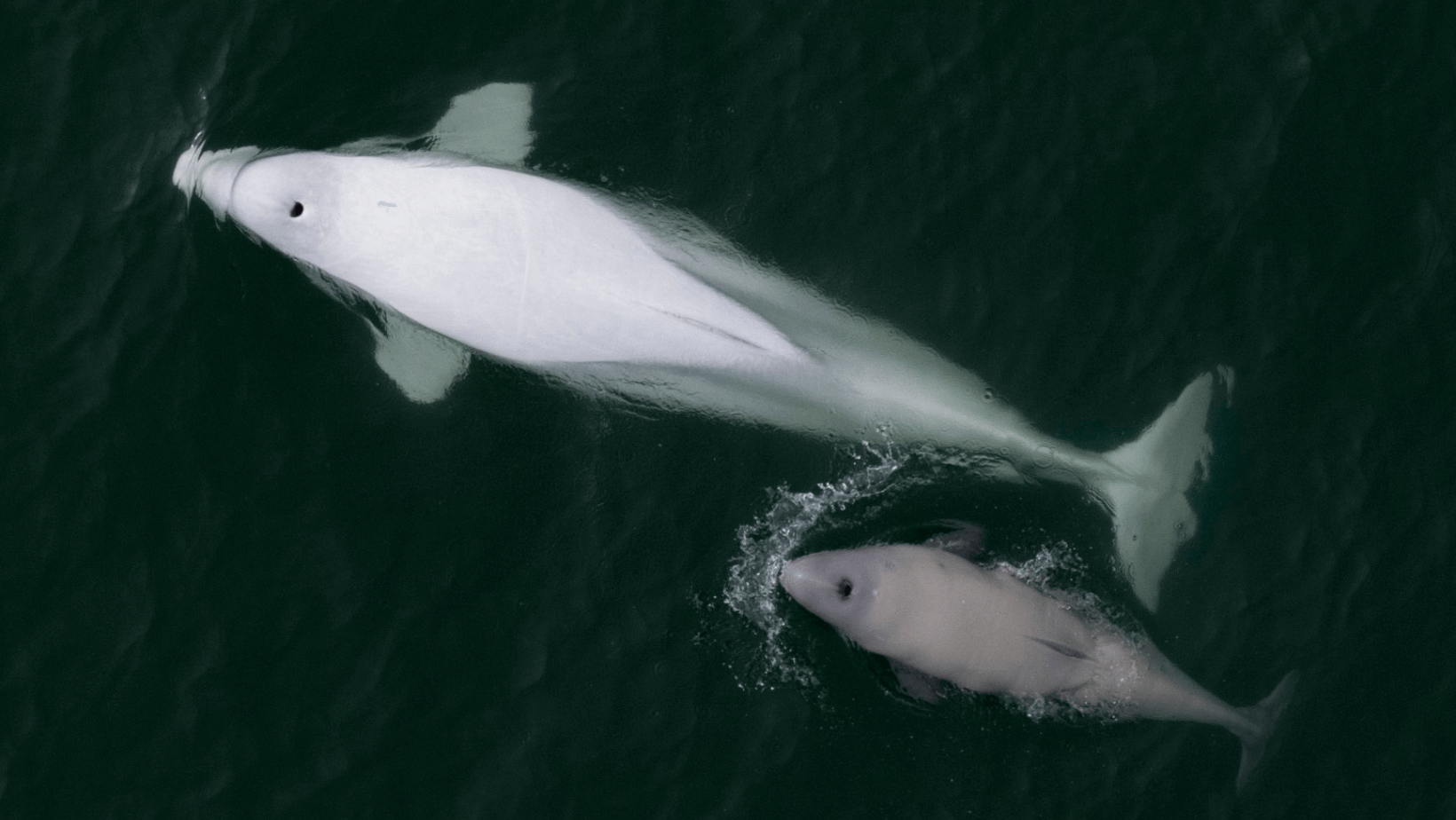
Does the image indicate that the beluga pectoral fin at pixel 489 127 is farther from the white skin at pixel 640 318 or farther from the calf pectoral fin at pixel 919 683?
the calf pectoral fin at pixel 919 683

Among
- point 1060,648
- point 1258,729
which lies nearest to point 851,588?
point 1060,648

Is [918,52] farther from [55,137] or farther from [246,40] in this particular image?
[55,137]

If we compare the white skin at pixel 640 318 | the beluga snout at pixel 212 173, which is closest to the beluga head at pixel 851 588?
the white skin at pixel 640 318

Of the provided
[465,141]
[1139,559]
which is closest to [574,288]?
[465,141]

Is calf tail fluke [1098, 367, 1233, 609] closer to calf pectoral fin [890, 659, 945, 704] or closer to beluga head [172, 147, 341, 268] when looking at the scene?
calf pectoral fin [890, 659, 945, 704]

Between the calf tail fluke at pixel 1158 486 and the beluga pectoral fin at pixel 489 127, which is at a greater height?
the beluga pectoral fin at pixel 489 127

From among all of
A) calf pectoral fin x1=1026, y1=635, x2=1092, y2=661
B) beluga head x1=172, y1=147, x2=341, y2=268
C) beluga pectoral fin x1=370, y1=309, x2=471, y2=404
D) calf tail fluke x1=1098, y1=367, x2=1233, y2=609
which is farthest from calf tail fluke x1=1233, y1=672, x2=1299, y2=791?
beluga head x1=172, y1=147, x2=341, y2=268

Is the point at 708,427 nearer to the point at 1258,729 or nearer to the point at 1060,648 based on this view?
the point at 1060,648
